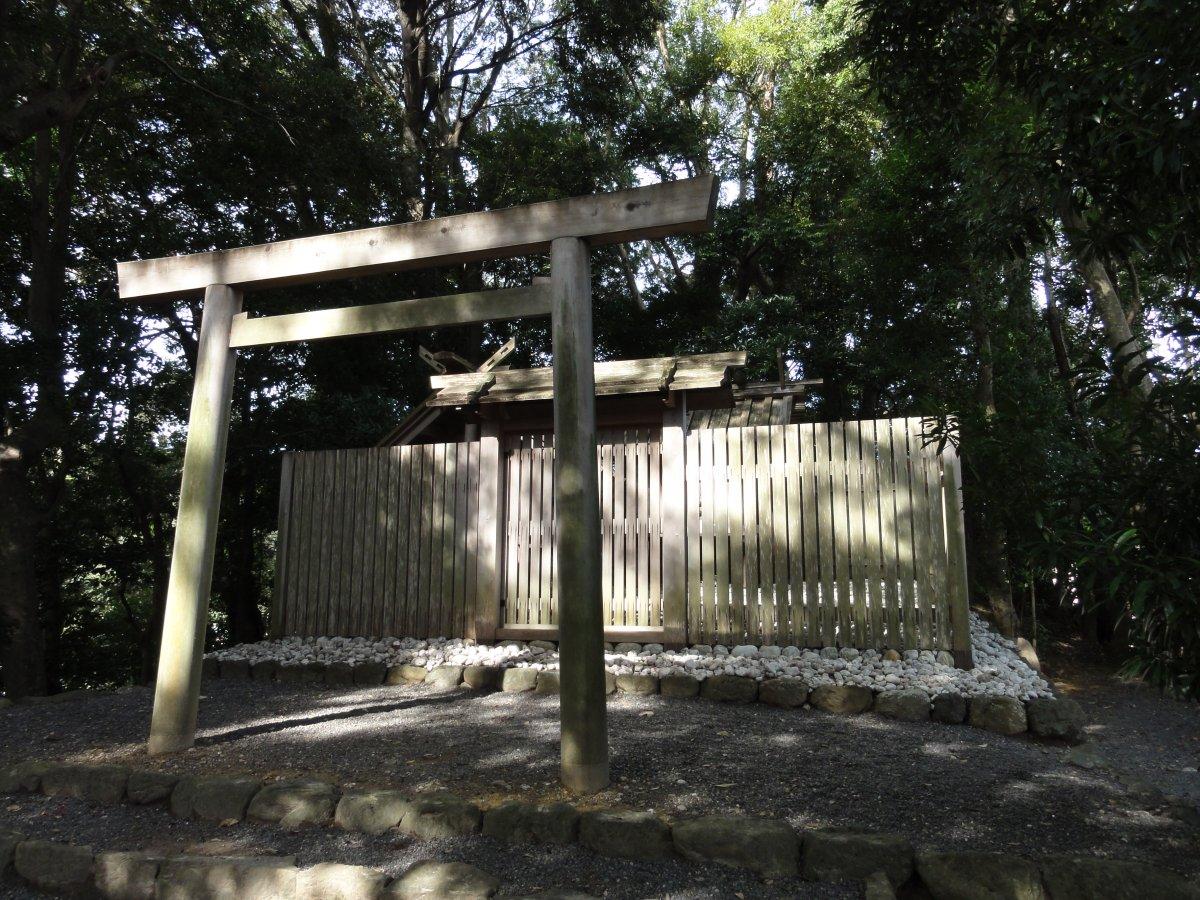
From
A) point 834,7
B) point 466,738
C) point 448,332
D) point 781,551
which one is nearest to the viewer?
point 466,738

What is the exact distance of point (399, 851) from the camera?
9.68ft

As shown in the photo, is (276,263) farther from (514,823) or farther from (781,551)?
(781,551)

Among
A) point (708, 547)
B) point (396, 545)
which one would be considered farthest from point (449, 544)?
point (708, 547)

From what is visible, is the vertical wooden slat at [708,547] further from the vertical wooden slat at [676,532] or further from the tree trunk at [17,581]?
the tree trunk at [17,581]

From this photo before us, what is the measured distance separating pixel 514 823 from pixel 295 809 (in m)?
1.06

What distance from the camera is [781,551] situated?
5.89 metres

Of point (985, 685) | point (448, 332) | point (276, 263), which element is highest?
point (448, 332)

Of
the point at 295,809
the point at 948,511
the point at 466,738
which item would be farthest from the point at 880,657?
the point at 295,809

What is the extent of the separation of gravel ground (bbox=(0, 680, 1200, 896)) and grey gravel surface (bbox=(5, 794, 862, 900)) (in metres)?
0.01

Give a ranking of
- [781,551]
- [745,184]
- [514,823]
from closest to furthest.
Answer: [514,823]
[781,551]
[745,184]

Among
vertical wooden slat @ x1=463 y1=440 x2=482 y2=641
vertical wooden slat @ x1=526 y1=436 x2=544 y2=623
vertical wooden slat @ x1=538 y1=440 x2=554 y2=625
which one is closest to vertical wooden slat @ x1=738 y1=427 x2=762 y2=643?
vertical wooden slat @ x1=538 y1=440 x2=554 y2=625

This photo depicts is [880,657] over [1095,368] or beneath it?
beneath

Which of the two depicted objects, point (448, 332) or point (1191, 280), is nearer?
point (1191, 280)

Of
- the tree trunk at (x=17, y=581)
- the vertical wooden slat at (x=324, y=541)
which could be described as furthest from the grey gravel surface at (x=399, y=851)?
the tree trunk at (x=17, y=581)
